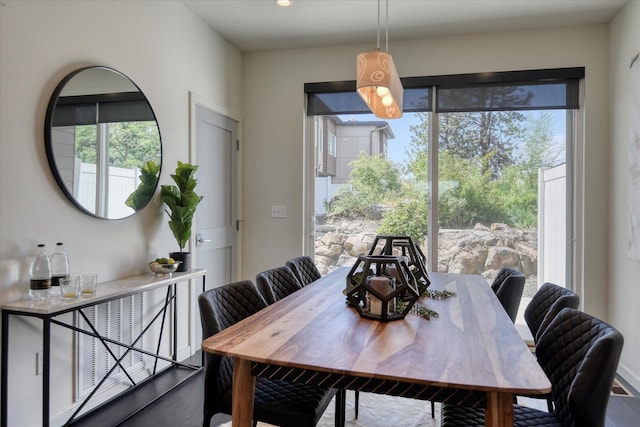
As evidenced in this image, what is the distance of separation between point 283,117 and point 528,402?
3123 millimetres

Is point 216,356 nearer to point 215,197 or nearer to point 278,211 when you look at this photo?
point 215,197

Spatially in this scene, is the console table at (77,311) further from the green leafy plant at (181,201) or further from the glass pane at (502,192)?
the glass pane at (502,192)

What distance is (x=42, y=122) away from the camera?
2.07 meters

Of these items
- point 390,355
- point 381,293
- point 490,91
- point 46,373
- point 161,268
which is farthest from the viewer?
point 490,91

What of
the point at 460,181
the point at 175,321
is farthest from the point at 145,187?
the point at 460,181

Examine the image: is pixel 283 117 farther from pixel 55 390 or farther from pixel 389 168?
pixel 55 390

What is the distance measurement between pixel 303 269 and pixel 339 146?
1.67 metres

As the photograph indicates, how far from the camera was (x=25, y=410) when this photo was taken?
1986 mm

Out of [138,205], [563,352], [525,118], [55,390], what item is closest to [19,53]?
[138,205]

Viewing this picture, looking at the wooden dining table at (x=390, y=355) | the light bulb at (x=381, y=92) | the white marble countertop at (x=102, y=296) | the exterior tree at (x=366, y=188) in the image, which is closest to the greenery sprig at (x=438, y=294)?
the wooden dining table at (x=390, y=355)

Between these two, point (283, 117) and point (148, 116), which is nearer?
point (148, 116)

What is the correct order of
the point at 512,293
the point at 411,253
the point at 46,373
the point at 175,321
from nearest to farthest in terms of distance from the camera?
1. the point at 46,373
2. the point at 411,253
3. the point at 512,293
4. the point at 175,321

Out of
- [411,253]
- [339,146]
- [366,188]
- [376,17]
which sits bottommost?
[411,253]

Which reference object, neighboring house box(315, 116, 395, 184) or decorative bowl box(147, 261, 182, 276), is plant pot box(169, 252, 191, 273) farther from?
neighboring house box(315, 116, 395, 184)
